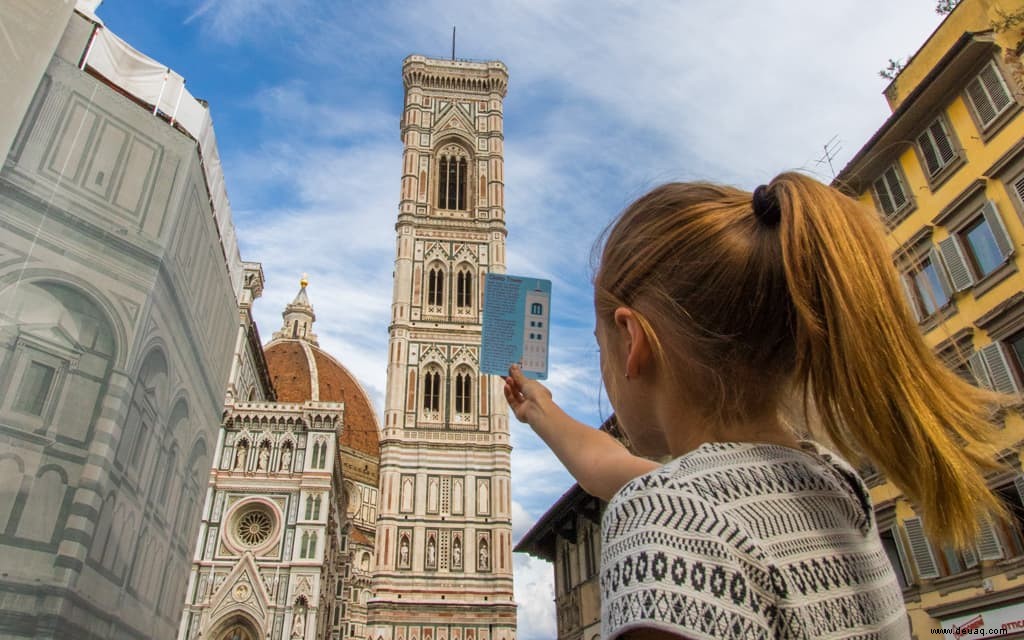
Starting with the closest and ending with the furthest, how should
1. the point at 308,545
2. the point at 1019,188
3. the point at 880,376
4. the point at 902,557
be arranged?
the point at 880,376
the point at 1019,188
the point at 902,557
the point at 308,545

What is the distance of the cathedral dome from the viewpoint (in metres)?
60.8

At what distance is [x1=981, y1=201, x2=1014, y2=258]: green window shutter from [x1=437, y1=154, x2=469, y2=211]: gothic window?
100ft

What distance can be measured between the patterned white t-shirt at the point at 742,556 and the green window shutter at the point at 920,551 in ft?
38.3

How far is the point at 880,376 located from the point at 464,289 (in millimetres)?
35413

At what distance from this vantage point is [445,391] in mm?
33688

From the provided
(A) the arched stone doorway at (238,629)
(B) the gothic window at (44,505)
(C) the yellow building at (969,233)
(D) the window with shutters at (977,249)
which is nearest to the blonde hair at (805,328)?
(B) the gothic window at (44,505)

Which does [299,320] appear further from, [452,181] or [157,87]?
[157,87]

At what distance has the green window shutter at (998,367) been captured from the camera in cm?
973

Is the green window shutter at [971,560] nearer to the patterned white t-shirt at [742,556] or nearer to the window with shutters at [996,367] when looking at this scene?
the window with shutters at [996,367]

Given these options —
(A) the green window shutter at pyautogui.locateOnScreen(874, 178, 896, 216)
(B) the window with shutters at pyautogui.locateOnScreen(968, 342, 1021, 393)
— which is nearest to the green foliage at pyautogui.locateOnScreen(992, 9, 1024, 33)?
(A) the green window shutter at pyautogui.locateOnScreen(874, 178, 896, 216)

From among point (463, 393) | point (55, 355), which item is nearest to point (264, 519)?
point (463, 393)

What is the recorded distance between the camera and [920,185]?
473 inches

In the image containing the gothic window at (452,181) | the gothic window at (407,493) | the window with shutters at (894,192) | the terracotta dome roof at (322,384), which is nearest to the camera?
the window with shutters at (894,192)

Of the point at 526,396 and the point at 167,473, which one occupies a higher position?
the point at 167,473
